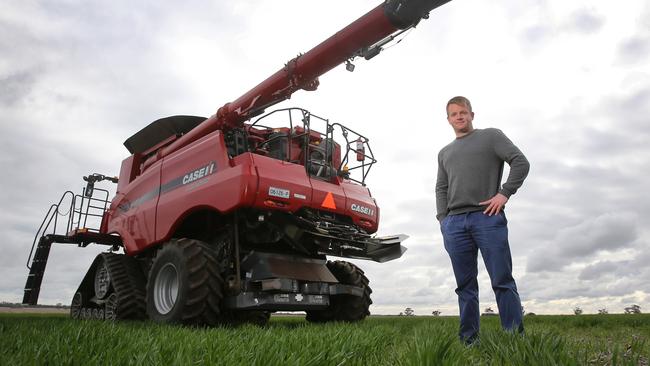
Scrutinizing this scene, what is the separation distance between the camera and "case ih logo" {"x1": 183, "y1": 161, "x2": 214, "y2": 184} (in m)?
6.86

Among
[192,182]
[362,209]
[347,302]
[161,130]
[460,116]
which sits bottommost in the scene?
[347,302]

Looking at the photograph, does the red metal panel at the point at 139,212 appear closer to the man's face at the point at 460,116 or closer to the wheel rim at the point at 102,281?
the wheel rim at the point at 102,281

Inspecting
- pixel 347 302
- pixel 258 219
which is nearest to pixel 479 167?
pixel 258 219

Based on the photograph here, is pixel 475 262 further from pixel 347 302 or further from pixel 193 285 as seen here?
pixel 347 302

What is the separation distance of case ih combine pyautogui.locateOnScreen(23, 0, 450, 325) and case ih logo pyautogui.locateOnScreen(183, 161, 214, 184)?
0.03 m

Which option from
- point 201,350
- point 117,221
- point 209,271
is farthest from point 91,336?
point 117,221

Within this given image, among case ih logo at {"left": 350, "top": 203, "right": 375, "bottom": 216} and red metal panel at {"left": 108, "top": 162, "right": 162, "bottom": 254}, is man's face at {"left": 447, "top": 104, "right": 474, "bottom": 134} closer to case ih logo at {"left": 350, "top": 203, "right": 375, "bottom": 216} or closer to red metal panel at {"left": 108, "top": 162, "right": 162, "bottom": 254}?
case ih logo at {"left": 350, "top": 203, "right": 375, "bottom": 216}

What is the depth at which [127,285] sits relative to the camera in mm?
8359

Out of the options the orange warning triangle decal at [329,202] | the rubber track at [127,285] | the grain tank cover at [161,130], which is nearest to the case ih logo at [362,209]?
the orange warning triangle decal at [329,202]

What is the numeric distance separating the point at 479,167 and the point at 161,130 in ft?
23.7

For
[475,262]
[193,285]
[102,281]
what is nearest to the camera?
[475,262]

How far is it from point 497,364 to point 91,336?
281 centimetres

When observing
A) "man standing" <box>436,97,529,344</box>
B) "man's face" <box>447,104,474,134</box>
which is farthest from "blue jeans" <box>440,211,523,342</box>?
"man's face" <box>447,104,474,134</box>

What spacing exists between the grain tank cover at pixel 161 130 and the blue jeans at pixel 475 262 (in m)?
6.51
